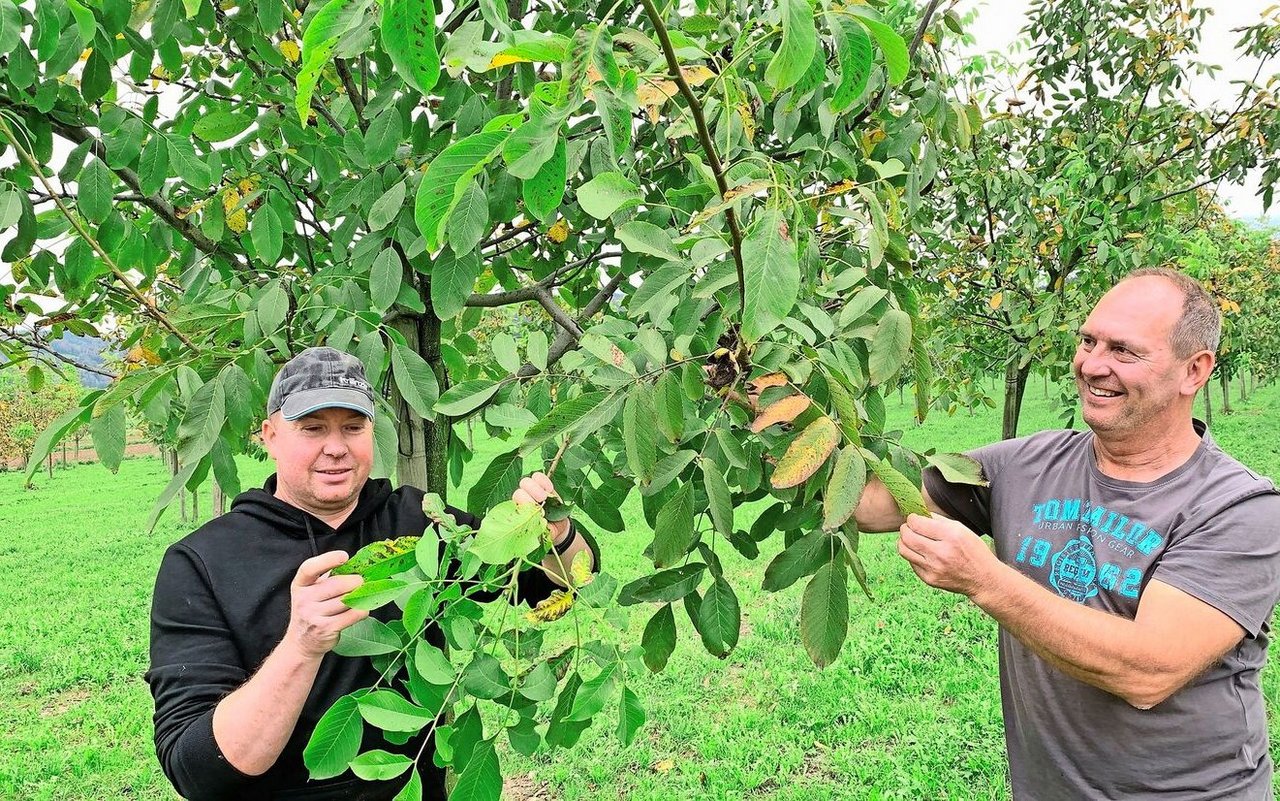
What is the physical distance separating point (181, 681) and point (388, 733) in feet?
2.39

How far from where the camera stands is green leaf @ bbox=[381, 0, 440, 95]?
803mm

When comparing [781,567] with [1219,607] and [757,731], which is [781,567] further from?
[757,731]

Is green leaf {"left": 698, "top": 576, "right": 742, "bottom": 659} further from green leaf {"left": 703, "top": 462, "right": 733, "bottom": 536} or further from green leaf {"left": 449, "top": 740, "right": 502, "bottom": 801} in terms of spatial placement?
green leaf {"left": 449, "top": 740, "right": 502, "bottom": 801}

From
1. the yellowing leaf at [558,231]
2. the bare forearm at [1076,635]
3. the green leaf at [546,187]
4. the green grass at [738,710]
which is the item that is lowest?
the green grass at [738,710]

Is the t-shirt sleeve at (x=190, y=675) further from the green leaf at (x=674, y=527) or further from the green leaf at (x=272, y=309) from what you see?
the green leaf at (x=674, y=527)

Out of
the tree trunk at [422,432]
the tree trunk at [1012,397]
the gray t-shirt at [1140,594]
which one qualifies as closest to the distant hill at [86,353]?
the tree trunk at [422,432]

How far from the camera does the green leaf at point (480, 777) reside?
106cm

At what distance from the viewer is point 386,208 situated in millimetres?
1654

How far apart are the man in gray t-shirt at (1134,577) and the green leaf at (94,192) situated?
5.77 ft

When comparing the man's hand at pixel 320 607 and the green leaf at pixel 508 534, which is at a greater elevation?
the green leaf at pixel 508 534

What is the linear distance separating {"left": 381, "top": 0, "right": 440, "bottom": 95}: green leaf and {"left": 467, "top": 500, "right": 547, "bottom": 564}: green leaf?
0.53m

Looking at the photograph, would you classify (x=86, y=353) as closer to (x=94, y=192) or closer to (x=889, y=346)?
(x=94, y=192)

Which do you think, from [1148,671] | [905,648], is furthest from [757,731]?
[1148,671]

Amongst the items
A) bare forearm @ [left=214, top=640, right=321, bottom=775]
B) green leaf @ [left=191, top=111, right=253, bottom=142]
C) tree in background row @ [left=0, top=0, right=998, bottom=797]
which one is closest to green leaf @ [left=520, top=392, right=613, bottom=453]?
tree in background row @ [left=0, top=0, right=998, bottom=797]
